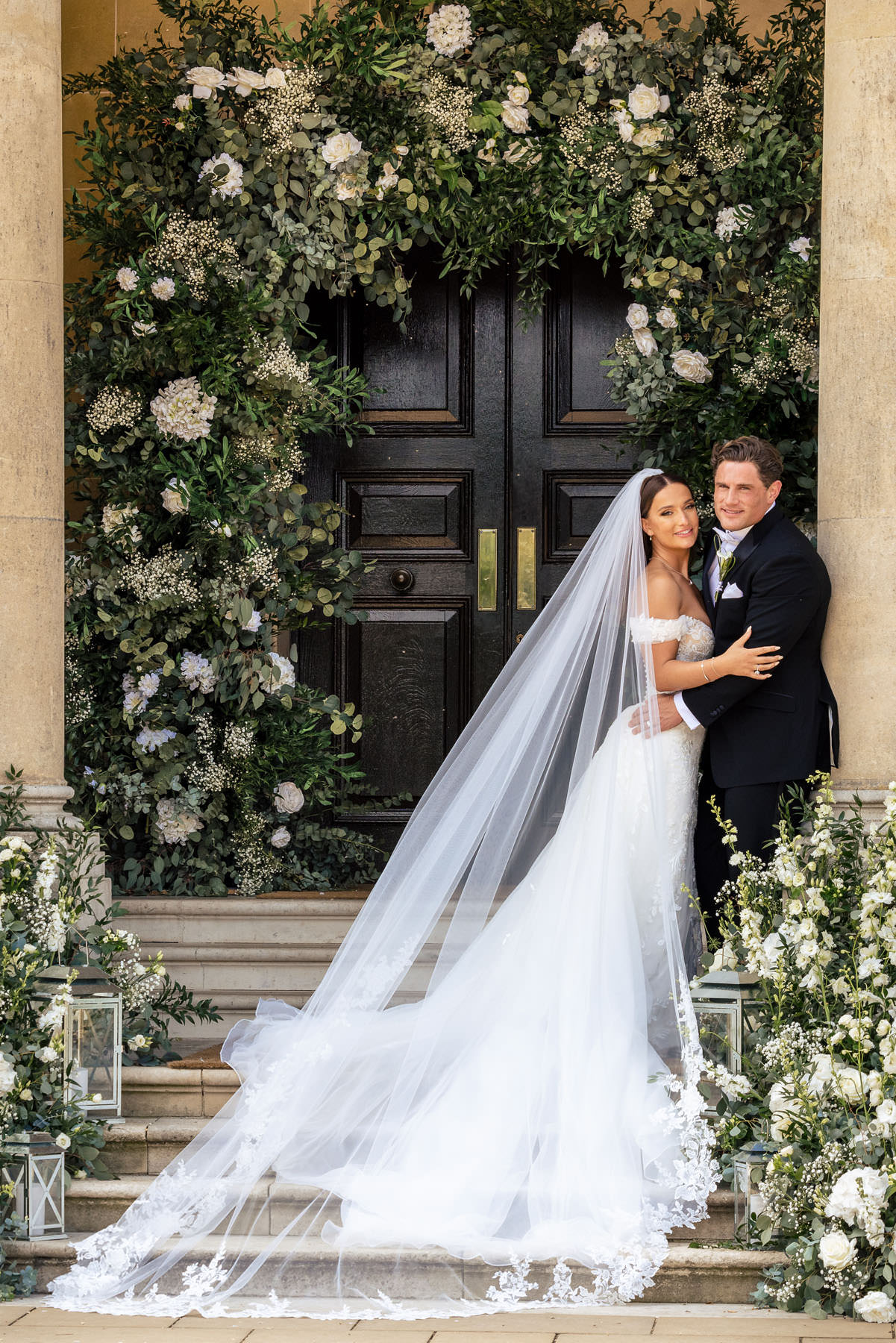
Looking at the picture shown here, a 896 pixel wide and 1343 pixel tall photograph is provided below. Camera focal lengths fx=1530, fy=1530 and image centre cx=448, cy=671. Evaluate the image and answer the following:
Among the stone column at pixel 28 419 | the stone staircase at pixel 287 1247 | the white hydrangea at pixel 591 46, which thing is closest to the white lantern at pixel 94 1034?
the stone staircase at pixel 287 1247

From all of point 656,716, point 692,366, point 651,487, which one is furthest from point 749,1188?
point 692,366

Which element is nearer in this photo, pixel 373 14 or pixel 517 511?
pixel 373 14

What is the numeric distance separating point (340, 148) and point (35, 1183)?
3.70m

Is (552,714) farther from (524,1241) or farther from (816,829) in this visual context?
(524,1241)

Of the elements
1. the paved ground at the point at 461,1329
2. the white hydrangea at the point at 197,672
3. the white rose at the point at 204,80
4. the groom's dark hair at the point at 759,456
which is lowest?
the paved ground at the point at 461,1329

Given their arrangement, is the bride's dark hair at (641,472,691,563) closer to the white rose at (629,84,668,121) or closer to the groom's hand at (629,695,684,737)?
the groom's hand at (629,695,684,737)

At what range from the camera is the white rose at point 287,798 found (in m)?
5.83

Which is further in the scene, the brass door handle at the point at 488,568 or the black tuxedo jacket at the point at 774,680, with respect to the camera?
the brass door handle at the point at 488,568

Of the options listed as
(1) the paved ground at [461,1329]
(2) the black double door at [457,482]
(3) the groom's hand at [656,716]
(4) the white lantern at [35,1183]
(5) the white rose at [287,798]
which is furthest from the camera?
(2) the black double door at [457,482]

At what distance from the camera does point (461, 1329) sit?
3.42m

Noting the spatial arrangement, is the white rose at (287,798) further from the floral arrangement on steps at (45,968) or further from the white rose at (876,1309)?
the white rose at (876,1309)

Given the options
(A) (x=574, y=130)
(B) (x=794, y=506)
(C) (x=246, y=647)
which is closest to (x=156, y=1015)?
(C) (x=246, y=647)

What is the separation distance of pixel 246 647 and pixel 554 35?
2.54 m

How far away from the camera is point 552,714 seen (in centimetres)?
453
